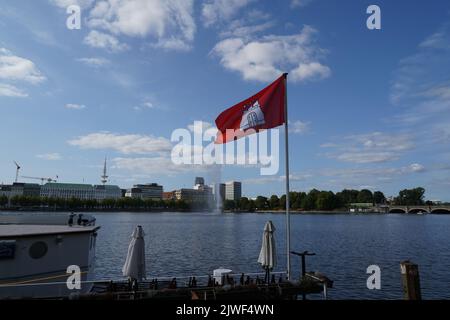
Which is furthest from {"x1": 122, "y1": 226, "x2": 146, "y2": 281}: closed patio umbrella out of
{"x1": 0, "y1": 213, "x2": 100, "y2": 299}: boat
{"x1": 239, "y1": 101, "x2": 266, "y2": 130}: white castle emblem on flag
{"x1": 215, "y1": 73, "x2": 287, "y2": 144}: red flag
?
{"x1": 239, "y1": 101, "x2": 266, "y2": 130}: white castle emblem on flag

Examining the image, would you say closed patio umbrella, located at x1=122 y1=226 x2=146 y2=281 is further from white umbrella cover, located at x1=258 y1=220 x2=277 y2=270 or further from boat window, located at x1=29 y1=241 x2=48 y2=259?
white umbrella cover, located at x1=258 y1=220 x2=277 y2=270

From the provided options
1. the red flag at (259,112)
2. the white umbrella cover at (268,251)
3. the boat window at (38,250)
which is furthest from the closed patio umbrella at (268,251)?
the boat window at (38,250)

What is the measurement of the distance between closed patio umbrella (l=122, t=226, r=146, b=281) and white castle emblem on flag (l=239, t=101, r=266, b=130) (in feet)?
24.5

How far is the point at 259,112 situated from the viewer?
18.3 metres

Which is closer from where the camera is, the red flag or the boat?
the boat

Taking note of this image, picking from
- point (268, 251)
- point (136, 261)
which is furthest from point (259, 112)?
point (136, 261)

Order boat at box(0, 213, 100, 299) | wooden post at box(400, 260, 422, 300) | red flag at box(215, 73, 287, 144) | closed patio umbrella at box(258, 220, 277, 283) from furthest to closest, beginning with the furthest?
1. closed patio umbrella at box(258, 220, 277, 283)
2. red flag at box(215, 73, 287, 144)
3. boat at box(0, 213, 100, 299)
4. wooden post at box(400, 260, 422, 300)

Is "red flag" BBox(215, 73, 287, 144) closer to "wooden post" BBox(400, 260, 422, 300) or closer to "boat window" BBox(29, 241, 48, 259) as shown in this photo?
"wooden post" BBox(400, 260, 422, 300)

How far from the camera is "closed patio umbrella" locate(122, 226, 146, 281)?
1736cm

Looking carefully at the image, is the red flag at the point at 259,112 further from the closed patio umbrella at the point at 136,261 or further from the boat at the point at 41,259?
the boat at the point at 41,259

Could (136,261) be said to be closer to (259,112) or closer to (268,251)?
(268,251)

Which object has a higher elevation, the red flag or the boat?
the red flag

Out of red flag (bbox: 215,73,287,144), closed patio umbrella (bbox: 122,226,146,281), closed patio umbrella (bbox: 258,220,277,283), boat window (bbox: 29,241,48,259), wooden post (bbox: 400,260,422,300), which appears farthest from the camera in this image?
boat window (bbox: 29,241,48,259)
